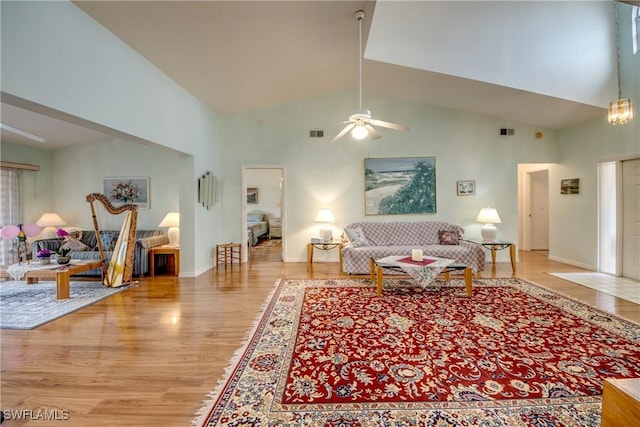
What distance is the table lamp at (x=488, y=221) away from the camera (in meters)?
5.75

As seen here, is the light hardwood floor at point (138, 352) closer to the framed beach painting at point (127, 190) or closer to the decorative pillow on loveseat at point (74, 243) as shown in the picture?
the decorative pillow on loveseat at point (74, 243)

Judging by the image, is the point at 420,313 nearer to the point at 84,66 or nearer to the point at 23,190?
the point at 84,66

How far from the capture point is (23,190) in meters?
6.14

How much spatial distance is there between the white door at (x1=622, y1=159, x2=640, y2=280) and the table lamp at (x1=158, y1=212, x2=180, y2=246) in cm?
788

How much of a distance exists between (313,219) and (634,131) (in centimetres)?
551

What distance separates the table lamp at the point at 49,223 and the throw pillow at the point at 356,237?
608cm

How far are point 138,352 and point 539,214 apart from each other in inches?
353

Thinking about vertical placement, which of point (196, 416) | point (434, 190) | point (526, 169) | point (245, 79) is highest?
point (245, 79)

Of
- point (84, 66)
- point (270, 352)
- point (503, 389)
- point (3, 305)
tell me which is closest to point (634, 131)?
point (503, 389)

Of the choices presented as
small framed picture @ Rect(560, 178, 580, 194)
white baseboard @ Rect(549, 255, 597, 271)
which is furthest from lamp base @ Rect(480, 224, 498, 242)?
small framed picture @ Rect(560, 178, 580, 194)

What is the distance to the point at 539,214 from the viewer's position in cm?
776

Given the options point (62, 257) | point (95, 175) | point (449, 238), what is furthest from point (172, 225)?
point (449, 238)

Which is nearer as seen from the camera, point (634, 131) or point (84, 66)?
point (84, 66)

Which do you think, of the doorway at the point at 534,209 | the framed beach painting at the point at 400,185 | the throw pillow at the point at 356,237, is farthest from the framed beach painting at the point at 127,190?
the doorway at the point at 534,209
